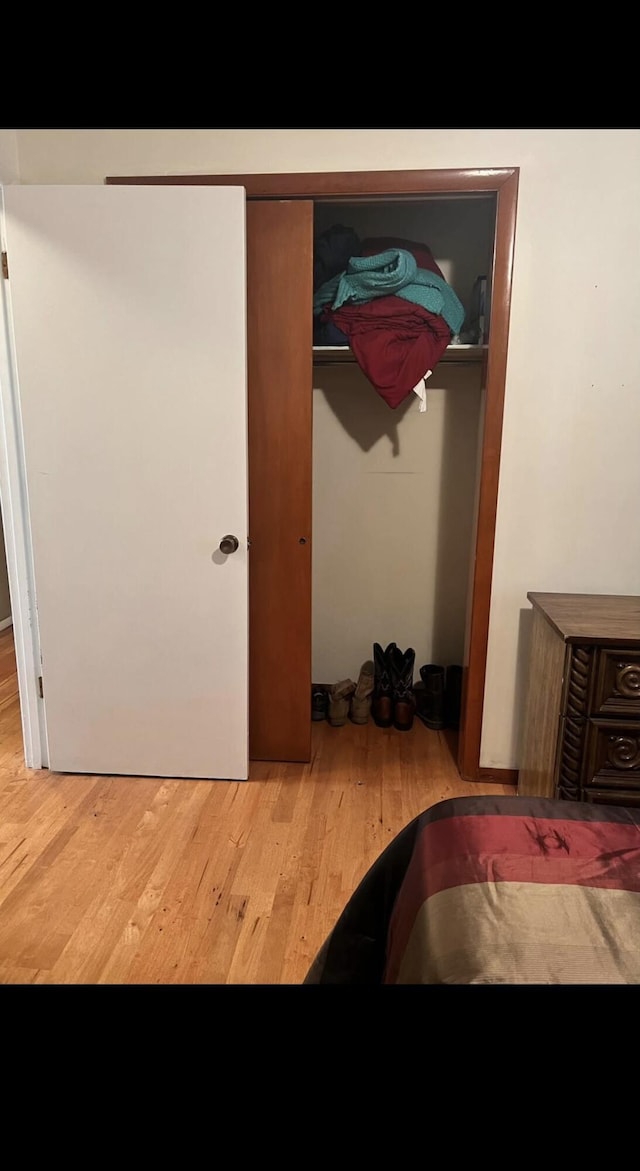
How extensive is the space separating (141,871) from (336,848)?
1.89ft

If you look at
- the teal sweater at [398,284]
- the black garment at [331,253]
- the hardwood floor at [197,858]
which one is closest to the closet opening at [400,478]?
the black garment at [331,253]

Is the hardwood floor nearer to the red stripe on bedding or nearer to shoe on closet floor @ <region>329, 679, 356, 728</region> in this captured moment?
shoe on closet floor @ <region>329, 679, 356, 728</region>

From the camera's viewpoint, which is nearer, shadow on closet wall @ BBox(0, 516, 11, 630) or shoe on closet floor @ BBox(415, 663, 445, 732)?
shoe on closet floor @ BBox(415, 663, 445, 732)

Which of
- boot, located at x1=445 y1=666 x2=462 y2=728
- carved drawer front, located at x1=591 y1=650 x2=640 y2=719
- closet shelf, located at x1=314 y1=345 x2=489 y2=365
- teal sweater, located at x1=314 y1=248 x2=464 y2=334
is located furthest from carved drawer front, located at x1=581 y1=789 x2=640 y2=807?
teal sweater, located at x1=314 y1=248 x2=464 y2=334

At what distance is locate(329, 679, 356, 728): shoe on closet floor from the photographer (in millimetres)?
2850

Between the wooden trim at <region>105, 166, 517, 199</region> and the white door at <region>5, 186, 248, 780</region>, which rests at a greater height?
the wooden trim at <region>105, 166, 517, 199</region>

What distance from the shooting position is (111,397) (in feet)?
7.02

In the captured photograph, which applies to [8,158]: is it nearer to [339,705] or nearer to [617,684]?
[339,705]

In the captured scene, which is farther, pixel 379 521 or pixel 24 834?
pixel 379 521

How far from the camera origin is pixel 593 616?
195cm

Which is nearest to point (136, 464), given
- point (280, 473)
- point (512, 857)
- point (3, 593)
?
point (280, 473)

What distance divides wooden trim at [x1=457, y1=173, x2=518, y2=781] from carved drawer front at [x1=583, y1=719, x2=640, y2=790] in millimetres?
583
